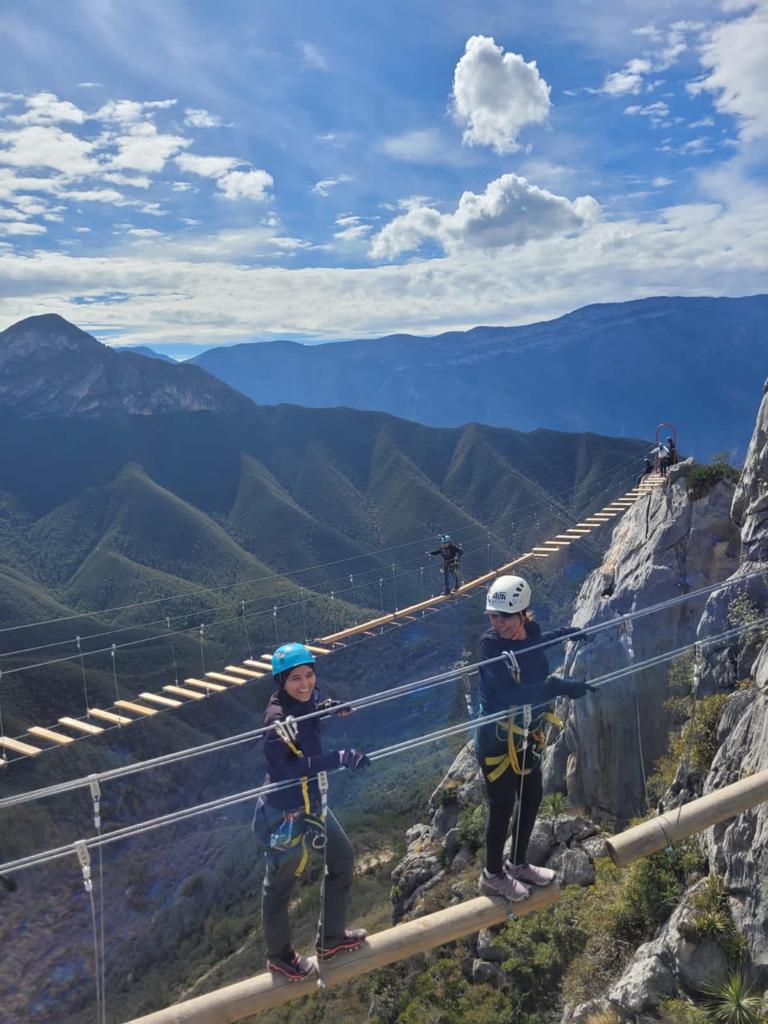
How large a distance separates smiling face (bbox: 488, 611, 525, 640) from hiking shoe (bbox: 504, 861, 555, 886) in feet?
4.60

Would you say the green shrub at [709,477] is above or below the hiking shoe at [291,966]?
above

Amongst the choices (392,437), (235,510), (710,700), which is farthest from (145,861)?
(392,437)

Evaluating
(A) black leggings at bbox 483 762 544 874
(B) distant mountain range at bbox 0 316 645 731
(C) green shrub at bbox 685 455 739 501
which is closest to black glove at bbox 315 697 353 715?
(A) black leggings at bbox 483 762 544 874

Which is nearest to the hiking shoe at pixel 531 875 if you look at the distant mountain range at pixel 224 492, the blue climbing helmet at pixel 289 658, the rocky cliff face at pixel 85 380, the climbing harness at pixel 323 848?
the climbing harness at pixel 323 848

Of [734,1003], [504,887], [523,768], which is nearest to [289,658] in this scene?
[523,768]

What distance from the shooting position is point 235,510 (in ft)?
363

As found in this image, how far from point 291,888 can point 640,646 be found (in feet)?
39.8

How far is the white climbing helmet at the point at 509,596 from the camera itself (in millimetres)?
4863

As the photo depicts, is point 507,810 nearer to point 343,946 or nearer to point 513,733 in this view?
point 513,733

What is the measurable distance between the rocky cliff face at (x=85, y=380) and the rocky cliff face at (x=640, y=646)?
130m

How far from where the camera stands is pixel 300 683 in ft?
14.5

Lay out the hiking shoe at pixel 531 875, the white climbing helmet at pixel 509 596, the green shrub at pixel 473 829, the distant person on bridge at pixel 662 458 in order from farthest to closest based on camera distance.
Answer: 1. the distant person on bridge at pixel 662 458
2. the green shrub at pixel 473 829
3. the white climbing helmet at pixel 509 596
4. the hiking shoe at pixel 531 875

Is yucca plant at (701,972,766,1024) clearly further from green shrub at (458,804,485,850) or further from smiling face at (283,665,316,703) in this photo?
green shrub at (458,804,485,850)

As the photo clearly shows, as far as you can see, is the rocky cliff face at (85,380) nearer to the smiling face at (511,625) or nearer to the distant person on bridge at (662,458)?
the distant person on bridge at (662,458)
